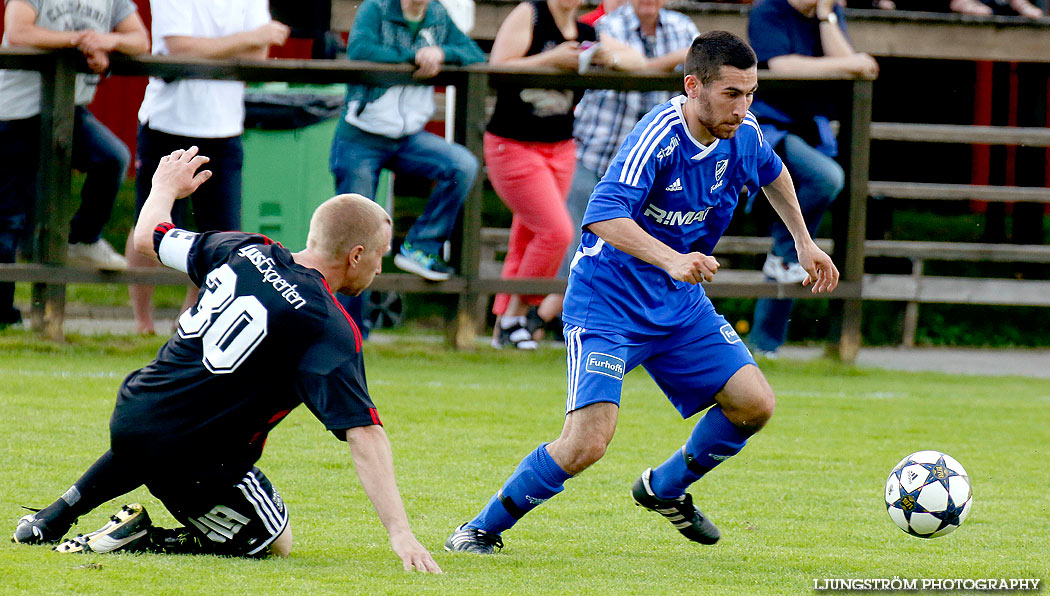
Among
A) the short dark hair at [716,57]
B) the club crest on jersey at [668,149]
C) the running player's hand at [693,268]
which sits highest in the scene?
the short dark hair at [716,57]

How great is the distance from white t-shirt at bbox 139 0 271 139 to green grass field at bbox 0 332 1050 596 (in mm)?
1482

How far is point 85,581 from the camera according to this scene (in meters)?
3.72

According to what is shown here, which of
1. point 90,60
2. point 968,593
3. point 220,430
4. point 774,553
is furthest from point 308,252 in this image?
point 90,60

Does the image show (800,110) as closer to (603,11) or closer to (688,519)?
(603,11)

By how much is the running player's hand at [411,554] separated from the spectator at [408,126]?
4.74 m

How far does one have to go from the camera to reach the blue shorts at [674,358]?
4.73 meters

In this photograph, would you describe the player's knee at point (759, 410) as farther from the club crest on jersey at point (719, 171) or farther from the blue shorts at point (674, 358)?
the club crest on jersey at point (719, 171)

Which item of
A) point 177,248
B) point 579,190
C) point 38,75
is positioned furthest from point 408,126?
point 177,248

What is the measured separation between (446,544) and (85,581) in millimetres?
1295

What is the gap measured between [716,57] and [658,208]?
1.89 feet

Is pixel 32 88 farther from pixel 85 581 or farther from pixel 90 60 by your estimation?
pixel 85 581

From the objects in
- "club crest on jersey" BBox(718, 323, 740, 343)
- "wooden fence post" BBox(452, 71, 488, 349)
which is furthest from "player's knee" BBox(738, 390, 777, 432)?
"wooden fence post" BBox(452, 71, 488, 349)

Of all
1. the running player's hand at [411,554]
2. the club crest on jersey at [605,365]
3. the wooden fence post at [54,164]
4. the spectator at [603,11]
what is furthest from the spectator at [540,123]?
the running player's hand at [411,554]

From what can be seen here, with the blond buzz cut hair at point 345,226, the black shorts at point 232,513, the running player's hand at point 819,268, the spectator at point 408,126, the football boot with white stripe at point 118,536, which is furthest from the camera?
the spectator at point 408,126
